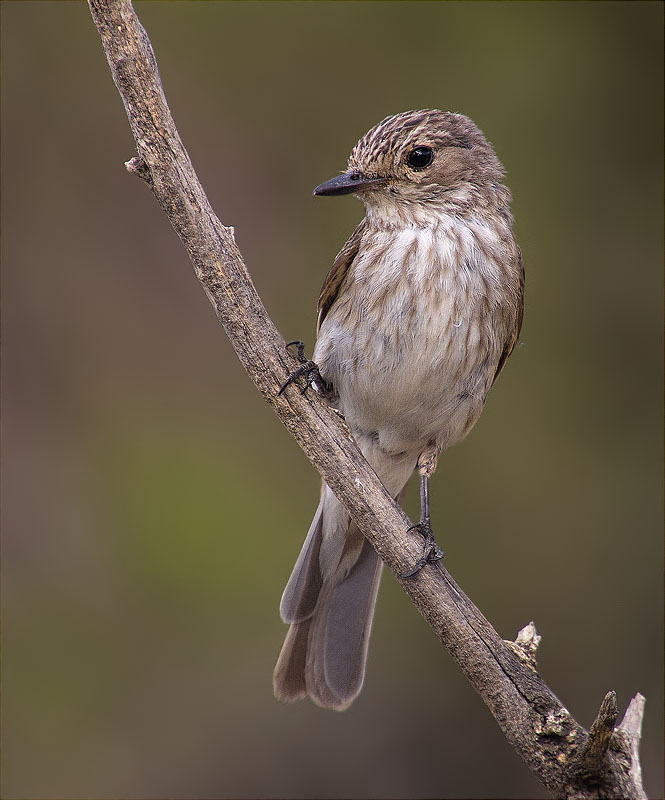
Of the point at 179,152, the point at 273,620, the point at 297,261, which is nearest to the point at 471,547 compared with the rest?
the point at 273,620

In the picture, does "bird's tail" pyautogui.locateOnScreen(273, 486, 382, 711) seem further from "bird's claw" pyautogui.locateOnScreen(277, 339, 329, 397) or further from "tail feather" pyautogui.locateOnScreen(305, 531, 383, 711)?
"bird's claw" pyautogui.locateOnScreen(277, 339, 329, 397)

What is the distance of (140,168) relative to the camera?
304 cm

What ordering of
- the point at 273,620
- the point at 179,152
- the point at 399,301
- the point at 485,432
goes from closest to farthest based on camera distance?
1. the point at 179,152
2. the point at 399,301
3. the point at 273,620
4. the point at 485,432

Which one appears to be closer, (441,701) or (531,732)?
(531,732)

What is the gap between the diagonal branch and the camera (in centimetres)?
294

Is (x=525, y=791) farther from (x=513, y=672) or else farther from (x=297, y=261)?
(x=297, y=261)

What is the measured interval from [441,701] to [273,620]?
1117mm

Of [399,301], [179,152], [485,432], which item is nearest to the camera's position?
[179,152]

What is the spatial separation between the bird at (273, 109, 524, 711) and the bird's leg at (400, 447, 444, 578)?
15mm

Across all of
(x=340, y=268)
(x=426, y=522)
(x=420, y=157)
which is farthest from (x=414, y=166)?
(x=426, y=522)

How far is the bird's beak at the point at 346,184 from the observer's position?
3682mm

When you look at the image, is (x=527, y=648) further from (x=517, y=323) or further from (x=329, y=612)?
(x=517, y=323)

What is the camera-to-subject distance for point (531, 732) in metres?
3.08

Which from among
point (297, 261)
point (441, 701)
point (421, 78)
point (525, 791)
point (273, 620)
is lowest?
point (525, 791)
